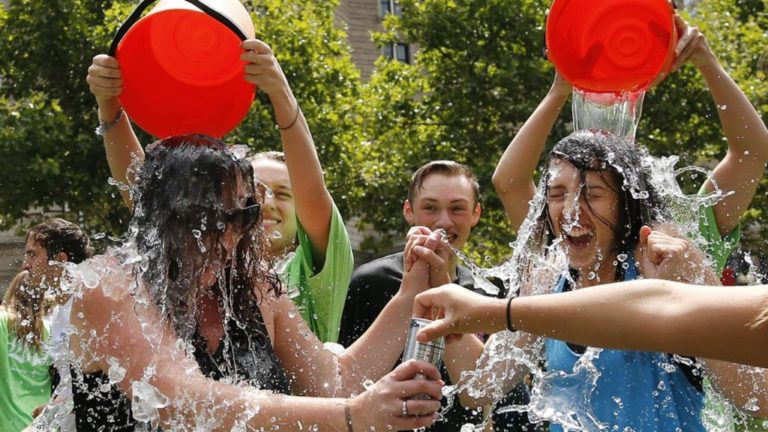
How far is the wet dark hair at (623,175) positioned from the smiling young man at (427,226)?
46.4 inches

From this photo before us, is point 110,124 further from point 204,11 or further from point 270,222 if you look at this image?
point 270,222

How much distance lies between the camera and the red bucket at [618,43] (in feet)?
12.3

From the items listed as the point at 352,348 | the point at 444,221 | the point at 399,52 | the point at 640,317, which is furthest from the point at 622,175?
the point at 399,52

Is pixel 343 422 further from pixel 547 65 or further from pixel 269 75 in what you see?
pixel 547 65

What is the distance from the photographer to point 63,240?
5.89m

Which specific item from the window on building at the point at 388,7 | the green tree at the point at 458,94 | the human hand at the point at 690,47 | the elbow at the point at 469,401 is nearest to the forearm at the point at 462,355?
the elbow at the point at 469,401

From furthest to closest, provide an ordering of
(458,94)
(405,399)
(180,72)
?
(458,94), (180,72), (405,399)

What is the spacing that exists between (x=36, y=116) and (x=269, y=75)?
12.2 metres

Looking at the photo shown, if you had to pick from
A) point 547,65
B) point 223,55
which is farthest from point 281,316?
point 547,65

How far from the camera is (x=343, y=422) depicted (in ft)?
8.27

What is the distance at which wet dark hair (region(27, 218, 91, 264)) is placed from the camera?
584 cm

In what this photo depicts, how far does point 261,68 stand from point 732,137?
165 centimetres

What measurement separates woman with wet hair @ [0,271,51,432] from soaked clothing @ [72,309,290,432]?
3170 millimetres

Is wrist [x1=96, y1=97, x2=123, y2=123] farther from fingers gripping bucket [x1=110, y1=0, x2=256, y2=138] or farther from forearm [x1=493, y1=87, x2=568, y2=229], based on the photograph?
forearm [x1=493, y1=87, x2=568, y2=229]
